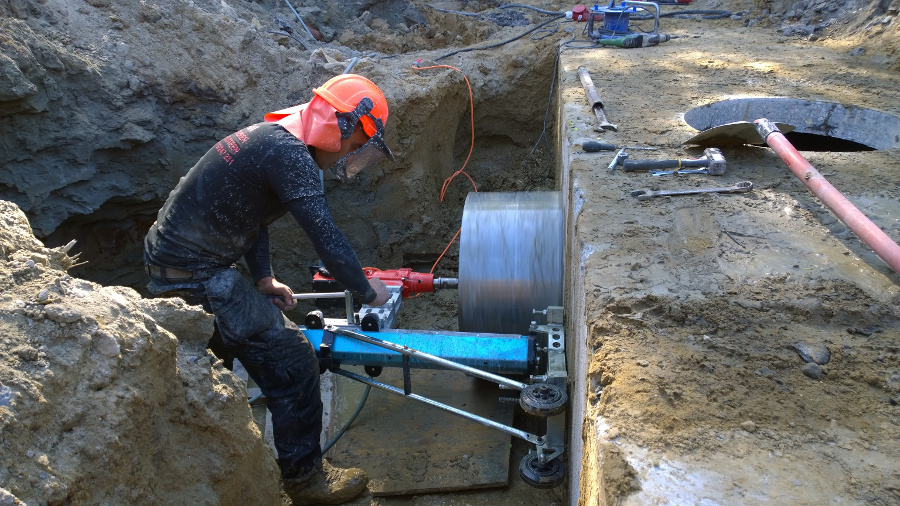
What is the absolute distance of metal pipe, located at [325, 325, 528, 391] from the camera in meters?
2.71

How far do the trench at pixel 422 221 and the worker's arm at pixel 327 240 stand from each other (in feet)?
4.63

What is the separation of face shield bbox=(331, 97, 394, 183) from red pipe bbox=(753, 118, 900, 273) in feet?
5.91

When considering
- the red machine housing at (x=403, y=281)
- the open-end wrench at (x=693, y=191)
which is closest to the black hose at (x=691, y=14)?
the red machine housing at (x=403, y=281)

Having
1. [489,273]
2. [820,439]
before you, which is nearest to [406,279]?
[489,273]

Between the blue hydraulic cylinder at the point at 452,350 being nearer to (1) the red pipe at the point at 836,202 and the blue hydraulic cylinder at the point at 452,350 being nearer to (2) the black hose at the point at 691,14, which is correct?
(1) the red pipe at the point at 836,202

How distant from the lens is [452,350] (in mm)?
3045

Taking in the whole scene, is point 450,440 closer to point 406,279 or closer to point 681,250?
point 406,279

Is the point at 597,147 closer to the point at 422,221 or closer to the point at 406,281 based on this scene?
the point at 406,281

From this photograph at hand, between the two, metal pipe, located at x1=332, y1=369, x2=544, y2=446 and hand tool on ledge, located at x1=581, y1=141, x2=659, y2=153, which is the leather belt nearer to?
metal pipe, located at x1=332, y1=369, x2=544, y2=446

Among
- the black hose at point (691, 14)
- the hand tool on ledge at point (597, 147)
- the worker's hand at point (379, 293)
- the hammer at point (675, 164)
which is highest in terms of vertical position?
the black hose at point (691, 14)

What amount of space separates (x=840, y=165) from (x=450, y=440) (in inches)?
102

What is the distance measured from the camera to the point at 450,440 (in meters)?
3.69

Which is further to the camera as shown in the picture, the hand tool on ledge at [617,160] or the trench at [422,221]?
the trench at [422,221]

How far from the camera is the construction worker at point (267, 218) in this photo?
8.62 ft
